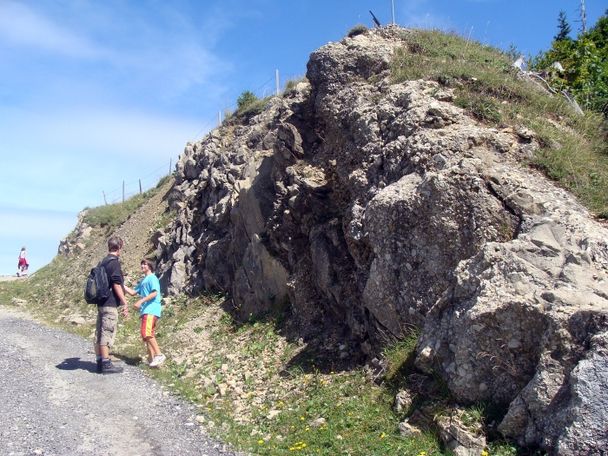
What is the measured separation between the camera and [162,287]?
51.5 ft

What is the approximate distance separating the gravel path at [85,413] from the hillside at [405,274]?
531 mm

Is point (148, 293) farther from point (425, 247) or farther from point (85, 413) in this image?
point (425, 247)

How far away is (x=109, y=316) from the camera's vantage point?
905cm

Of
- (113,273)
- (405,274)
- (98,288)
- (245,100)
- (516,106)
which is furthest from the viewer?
Result: (245,100)

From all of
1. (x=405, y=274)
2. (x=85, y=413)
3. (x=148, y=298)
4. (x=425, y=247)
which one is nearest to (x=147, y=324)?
(x=148, y=298)

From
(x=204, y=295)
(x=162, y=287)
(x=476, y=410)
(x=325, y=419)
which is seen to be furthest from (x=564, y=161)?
(x=162, y=287)

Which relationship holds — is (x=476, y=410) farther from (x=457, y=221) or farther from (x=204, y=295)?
(x=204, y=295)

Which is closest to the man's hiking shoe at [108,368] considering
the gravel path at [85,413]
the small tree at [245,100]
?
the gravel path at [85,413]

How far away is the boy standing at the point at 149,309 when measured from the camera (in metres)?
9.52

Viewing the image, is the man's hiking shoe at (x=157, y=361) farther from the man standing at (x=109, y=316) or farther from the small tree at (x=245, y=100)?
the small tree at (x=245, y=100)

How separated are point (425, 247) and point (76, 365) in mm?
5892

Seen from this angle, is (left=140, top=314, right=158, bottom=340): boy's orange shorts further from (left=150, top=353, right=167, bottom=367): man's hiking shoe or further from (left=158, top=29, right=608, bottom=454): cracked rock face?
(left=158, top=29, right=608, bottom=454): cracked rock face

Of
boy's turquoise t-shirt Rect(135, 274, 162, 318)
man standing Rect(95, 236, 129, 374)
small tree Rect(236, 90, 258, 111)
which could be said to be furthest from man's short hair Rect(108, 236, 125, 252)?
small tree Rect(236, 90, 258, 111)

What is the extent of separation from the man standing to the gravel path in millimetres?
215
